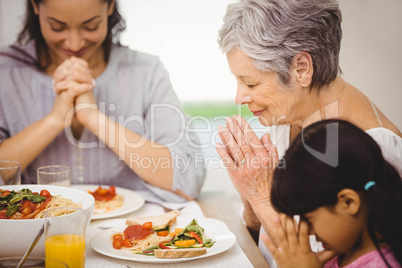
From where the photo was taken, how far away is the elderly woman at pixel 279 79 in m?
1.45

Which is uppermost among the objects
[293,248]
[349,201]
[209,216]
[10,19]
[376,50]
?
[10,19]

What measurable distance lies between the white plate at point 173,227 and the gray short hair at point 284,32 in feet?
1.88

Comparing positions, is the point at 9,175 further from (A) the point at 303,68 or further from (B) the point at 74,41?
(A) the point at 303,68

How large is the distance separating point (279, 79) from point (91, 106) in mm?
984

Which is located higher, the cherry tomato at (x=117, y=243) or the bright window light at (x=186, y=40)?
the bright window light at (x=186, y=40)

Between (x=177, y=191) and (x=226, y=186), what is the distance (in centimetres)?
157

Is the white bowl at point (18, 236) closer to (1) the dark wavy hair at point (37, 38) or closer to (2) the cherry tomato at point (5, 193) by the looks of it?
(2) the cherry tomato at point (5, 193)

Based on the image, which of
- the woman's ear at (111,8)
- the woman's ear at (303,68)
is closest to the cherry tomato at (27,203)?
the woman's ear at (303,68)

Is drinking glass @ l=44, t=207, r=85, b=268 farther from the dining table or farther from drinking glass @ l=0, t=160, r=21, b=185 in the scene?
drinking glass @ l=0, t=160, r=21, b=185

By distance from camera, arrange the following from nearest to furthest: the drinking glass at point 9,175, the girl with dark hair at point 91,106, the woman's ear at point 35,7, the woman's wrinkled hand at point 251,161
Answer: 1. the woman's wrinkled hand at point 251,161
2. the drinking glass at point 9,175
3. the girl with dark hair at point 91,106
4. the woman's ear at point 35,7

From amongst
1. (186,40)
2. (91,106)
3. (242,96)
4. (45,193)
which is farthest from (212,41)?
(45,193)

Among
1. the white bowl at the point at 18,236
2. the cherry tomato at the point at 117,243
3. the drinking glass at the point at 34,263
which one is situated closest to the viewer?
the drinking glass at the point at 34,263

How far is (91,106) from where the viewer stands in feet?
6.82

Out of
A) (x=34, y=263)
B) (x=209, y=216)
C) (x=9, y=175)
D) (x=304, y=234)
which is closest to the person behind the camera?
(x=34, y=263)
